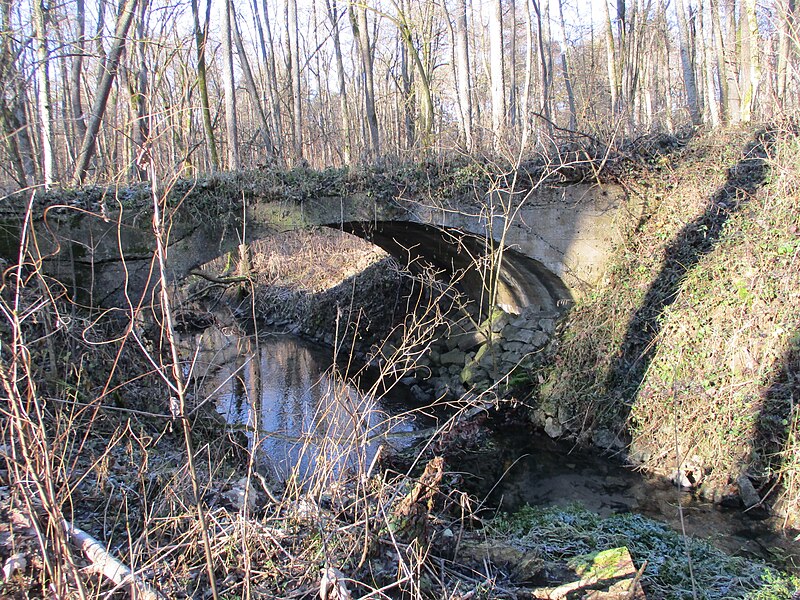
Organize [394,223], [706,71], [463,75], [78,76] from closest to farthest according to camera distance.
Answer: [394,223]
[78,76]
[463,75]
[706,71]

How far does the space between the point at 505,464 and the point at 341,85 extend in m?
11.6

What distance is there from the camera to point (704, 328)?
598cm

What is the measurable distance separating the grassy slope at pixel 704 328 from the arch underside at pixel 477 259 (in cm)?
104

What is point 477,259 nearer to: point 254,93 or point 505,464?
point 505,464

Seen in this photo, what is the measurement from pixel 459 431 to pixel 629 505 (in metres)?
2.07

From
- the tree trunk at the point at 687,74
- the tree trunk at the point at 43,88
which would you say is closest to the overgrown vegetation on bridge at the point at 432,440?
the tree trunk at the point at 43,88

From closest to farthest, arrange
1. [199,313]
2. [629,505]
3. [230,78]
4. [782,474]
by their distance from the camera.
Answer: [782,474] → [629,505] → [199,313] → [230,78]

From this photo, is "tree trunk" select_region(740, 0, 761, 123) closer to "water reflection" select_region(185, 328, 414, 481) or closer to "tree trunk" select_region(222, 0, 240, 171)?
"water reflection" select_region(185, 328, 414, 481)

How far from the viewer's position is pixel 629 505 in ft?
17.5

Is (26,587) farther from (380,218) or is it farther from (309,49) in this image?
(309,49)

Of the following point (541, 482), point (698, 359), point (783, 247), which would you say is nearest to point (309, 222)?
point (541, 482)

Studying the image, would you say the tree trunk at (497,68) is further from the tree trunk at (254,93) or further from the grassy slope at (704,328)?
the tree trunk at (254,93)

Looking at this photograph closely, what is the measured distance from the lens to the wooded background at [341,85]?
6.93 metres

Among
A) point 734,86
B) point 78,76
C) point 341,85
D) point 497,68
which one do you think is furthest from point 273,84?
point 734,86
